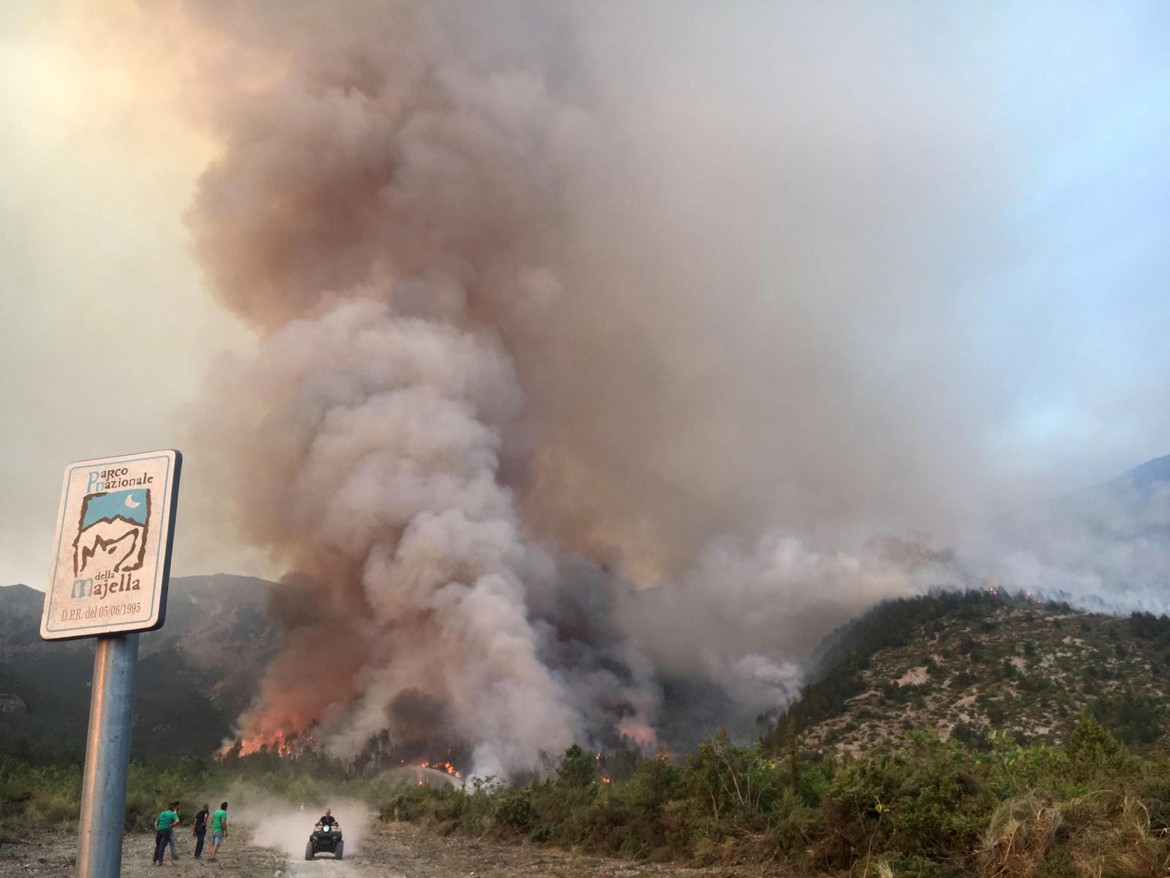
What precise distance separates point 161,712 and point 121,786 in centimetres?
10145

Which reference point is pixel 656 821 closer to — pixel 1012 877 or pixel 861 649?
pixel 1012 877

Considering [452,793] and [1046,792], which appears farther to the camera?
[452,793]

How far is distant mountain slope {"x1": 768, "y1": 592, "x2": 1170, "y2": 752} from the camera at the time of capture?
55441 mm

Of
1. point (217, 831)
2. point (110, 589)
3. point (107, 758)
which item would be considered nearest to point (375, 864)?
point (217, 831)

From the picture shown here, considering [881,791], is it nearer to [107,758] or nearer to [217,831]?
[107,758]

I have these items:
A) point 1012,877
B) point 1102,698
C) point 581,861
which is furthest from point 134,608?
point 1102,698

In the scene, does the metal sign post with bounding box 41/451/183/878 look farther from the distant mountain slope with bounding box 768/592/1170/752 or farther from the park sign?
the distant mountain slope with bounding box 768/592/1170/752

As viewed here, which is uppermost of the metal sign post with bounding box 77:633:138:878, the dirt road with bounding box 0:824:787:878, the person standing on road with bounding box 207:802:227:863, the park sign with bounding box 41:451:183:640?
the park sign with bounding box 41:451:183:640

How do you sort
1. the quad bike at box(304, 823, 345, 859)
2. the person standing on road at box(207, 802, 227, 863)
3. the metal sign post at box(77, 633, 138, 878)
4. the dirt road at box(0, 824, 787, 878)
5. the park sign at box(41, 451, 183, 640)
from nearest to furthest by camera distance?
the metal sign post at box(77, 633, 138, 878)
the park sign at box(41, 451, 183, 640)
the dirt road at box(0, 824, 787, 878)
the person standing on road at box(207, 802, 227, 863)
the quad bike at box(304, 823, 345, 859)

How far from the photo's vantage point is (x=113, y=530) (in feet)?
9.86

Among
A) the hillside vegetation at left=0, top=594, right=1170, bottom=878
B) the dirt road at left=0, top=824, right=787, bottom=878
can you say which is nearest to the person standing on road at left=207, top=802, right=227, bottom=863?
the dirt road at left=0, top=824, right=787, bottom=878

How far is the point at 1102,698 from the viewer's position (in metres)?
56.5

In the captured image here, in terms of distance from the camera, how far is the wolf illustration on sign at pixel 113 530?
9.67ft

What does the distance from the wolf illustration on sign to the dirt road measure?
15.5m
